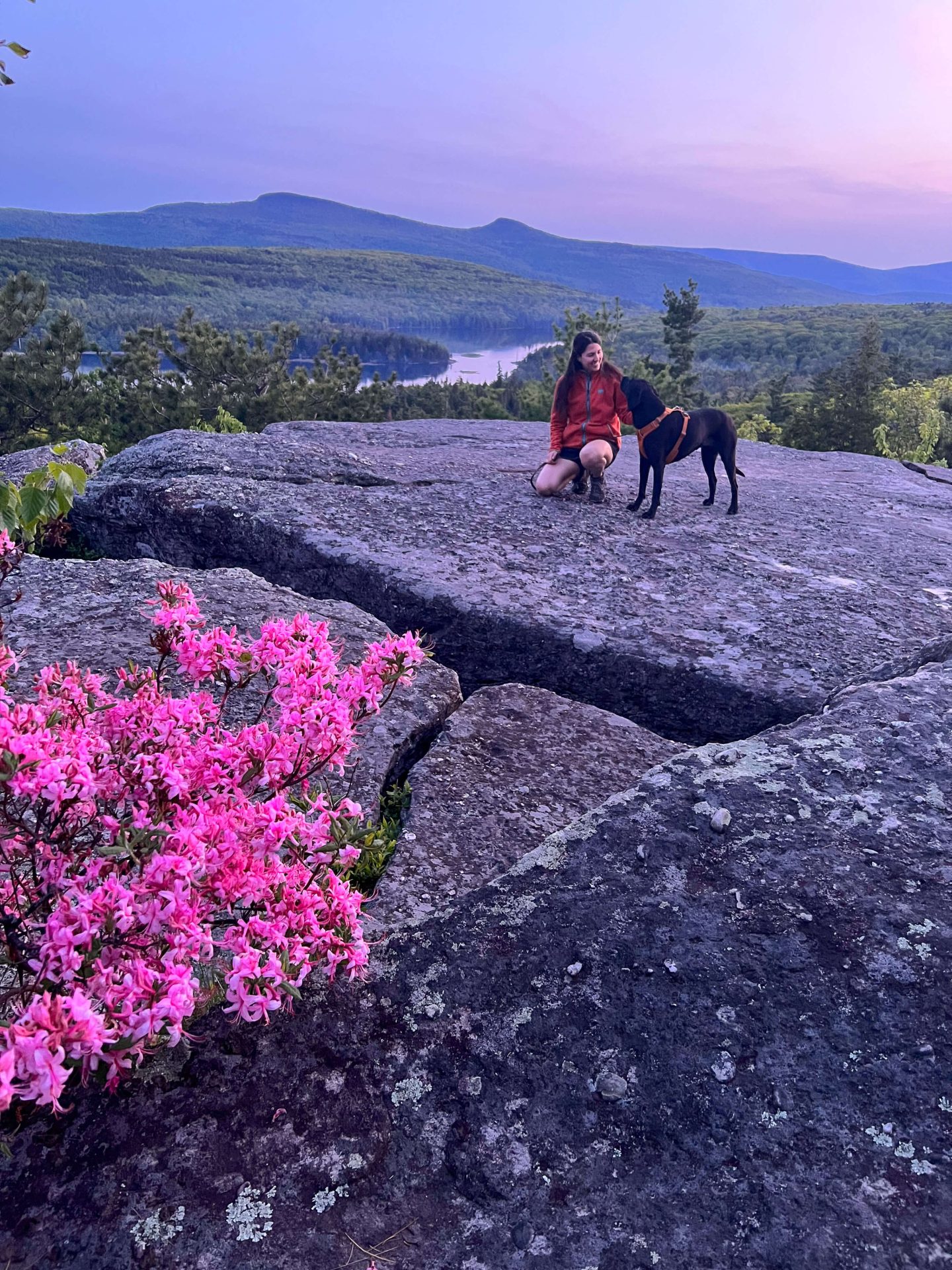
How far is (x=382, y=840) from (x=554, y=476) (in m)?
5.88

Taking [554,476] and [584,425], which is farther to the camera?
[584,425]

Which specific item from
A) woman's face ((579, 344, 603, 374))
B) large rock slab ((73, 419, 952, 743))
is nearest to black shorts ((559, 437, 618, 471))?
large rock slab ((73, 419, 952, 743))

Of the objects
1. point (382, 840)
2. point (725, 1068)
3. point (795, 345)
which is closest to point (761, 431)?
point (382, 840)

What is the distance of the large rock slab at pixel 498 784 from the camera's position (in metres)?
3.36

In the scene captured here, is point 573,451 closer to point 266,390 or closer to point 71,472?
point 71,472

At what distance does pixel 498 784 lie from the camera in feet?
13.3

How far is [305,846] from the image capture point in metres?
2.30

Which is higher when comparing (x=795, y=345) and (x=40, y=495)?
(x=795, y=345)

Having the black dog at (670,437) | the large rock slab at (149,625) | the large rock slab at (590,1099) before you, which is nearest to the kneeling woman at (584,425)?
the black dog at (670,437)

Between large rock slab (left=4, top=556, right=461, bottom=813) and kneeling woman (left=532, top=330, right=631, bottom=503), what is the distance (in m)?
3.97

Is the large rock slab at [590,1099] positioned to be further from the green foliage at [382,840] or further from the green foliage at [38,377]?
the green foliage at [38,377]

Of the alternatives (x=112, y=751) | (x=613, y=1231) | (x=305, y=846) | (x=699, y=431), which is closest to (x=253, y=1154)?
(x=305, y=846)

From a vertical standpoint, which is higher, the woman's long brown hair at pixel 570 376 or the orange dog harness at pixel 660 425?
the woman's long brown hair at pixel 570 376

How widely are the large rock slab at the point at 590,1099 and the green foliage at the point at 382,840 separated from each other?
772 mm
